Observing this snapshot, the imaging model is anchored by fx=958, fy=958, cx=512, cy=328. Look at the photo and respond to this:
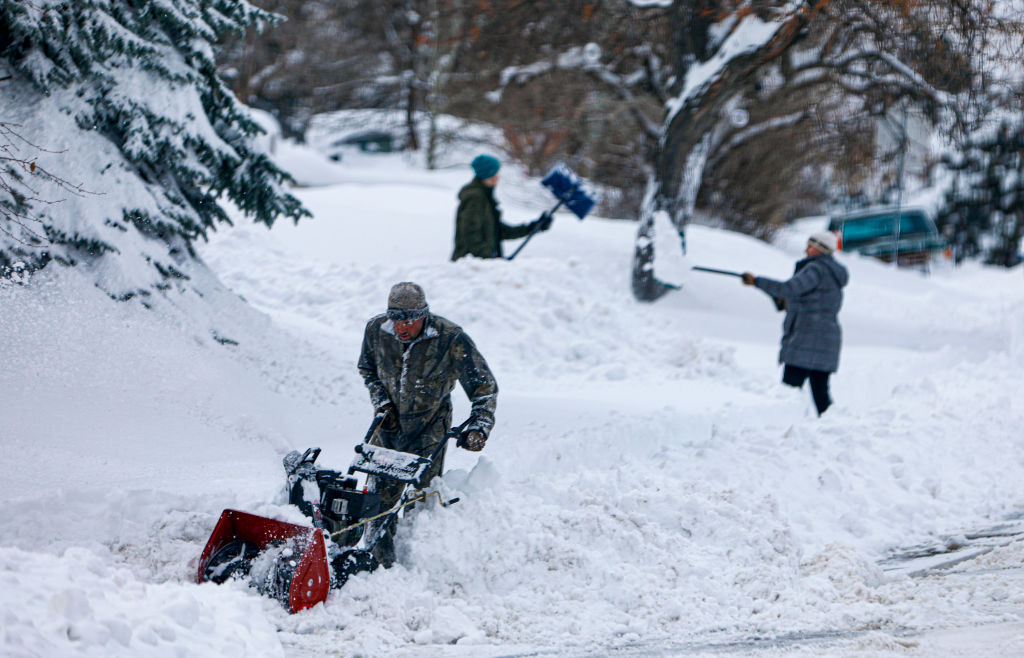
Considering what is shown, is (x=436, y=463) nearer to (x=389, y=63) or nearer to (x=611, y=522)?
(x=611, y=522)

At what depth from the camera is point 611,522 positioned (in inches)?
198

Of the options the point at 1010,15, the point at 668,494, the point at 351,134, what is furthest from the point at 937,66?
the point at 351,134

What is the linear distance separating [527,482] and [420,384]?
110 centimetres

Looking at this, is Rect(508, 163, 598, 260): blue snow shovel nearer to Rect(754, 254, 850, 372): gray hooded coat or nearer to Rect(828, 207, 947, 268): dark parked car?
Rect(754, 254, 850, 372): gray hooded coat

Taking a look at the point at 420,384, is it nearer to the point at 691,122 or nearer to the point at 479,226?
the point at 479,226

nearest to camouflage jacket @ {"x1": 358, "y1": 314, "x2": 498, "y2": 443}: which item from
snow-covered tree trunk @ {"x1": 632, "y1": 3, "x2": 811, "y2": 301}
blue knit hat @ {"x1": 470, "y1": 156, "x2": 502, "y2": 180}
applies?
blue knit hat @ {"x1": 470, "y1": 156, "x2": 502, "y2": 180}

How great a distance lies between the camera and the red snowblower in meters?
3.88

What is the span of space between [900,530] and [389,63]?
1077 inches

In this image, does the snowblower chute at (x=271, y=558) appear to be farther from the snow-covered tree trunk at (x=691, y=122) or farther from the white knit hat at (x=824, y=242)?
the snow-covered tree trunk at (x=691, y=122)

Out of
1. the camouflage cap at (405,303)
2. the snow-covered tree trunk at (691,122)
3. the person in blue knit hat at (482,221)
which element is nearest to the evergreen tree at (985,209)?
the snow-covered tree trunk at (691,122)

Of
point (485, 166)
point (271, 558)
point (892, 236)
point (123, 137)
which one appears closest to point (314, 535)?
point (271, 558)

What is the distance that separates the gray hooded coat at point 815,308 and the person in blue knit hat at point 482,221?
2772mm

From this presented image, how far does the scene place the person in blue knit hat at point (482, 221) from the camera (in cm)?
912

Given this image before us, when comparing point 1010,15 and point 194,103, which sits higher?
point 1010,15
